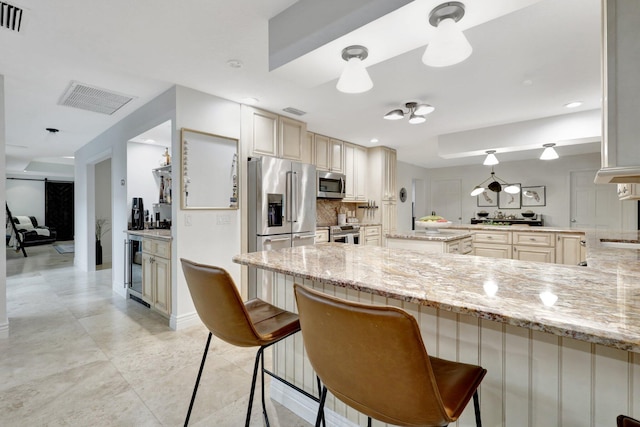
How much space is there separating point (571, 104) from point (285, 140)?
3282mm

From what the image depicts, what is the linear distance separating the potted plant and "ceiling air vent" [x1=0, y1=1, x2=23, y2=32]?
194 inches

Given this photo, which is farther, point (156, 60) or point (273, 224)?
point (273, 224)

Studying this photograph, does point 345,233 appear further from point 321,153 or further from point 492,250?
point 492,250

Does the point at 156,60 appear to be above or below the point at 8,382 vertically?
Answer: above

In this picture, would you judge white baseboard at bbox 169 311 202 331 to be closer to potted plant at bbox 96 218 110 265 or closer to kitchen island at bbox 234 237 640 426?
kitchen island at bbox 234 237 640 426

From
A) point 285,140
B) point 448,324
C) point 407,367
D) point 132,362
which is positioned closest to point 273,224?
point 285,140

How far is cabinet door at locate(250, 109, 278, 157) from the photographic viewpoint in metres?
3.48

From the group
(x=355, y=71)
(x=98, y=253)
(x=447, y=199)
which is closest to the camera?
(x=355, y=71)

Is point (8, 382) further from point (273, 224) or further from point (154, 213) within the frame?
point (154, 213)

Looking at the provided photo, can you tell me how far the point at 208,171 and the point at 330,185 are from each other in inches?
83.8

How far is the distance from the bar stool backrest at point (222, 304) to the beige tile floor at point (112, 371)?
73 centimetres

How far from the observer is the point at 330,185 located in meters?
4.77

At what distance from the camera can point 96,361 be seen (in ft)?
7.44

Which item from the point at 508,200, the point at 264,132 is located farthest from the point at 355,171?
the point at 508,200
